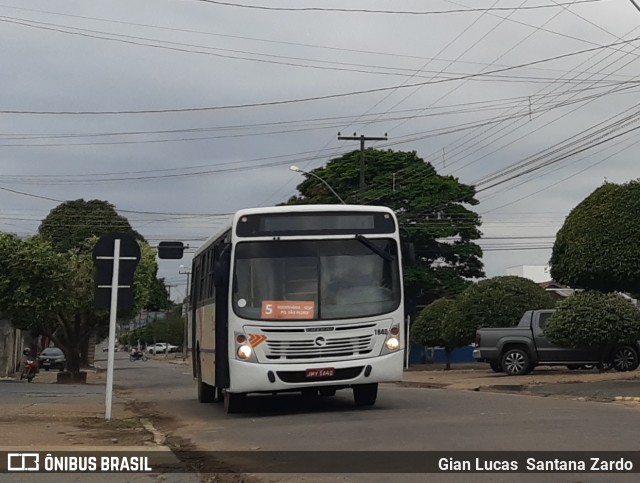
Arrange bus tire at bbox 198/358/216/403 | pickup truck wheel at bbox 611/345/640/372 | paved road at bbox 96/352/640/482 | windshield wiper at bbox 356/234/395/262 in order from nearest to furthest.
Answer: paved road at bbox 96/352/640/482
windshield wiper at bbox 356/234/395/262
bus tire at bbox 198/358/216/403
pickup truck wheel at bbox 611/345/640/372

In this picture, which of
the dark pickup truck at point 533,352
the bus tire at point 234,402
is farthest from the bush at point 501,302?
the bus tire at point 234,402

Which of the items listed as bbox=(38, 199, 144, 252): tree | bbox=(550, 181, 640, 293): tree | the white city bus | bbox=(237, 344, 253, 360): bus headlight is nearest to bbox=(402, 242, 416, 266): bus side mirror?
the white city bus

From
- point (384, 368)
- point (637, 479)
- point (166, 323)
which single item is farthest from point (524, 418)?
point (166, 323)

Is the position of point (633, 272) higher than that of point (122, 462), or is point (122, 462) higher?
point (633, 272)

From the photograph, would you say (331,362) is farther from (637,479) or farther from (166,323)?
(166,323)

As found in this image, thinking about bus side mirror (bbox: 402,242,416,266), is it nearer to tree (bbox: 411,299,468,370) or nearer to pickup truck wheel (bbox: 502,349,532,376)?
pickup truck wheel (bbox: 502,349,532,376)

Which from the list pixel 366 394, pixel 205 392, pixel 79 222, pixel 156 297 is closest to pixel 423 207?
pixel 79 222

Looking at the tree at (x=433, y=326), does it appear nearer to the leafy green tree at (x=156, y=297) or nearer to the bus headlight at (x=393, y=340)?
the leafy green tree at (x=156, y=297)

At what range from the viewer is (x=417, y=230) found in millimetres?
56500

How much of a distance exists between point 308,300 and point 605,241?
13207 mm

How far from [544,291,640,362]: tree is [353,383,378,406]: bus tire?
9.86m

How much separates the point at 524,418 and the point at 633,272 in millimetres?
13120

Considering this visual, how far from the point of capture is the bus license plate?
607 inches

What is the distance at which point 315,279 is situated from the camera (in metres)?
15.8
